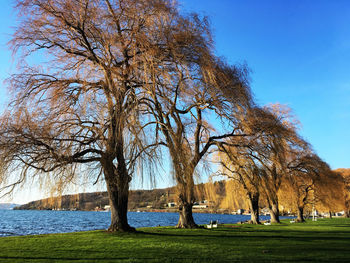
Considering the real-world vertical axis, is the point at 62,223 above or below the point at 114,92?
below

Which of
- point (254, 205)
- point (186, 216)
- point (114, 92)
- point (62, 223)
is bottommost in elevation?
point (62, 223)

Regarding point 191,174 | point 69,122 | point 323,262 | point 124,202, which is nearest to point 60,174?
point 69,122

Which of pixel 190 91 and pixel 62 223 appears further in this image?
pixel 62 223

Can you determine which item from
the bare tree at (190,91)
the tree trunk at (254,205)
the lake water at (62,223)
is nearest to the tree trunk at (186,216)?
the bare tree at (190,91)

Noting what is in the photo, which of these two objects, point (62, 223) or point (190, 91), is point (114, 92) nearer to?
point (190, 91)

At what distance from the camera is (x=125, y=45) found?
9633 millimetres

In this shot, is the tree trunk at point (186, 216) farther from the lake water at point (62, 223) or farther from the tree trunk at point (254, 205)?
the lake water at point (62, 223)

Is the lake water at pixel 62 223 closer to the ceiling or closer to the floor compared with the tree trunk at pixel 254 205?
closer to the floor

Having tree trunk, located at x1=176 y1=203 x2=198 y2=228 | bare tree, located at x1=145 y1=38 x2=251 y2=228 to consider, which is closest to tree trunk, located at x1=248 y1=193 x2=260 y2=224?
tree trunk, located at x1=176 y1=203 x2=198 y2=228

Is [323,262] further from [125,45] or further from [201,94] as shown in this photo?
[125,45]

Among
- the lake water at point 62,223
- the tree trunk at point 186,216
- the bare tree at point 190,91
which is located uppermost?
the bare tree at point 190,91

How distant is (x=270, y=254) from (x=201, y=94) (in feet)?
18.2

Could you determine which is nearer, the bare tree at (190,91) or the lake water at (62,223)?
the bare tree at (190,91)

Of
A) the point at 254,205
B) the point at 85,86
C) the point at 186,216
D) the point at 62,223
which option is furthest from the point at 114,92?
the point at 62,223
